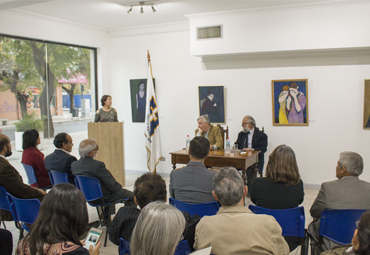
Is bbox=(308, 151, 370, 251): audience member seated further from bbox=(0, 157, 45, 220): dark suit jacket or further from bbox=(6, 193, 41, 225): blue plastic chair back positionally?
bbox=(0, 157, 45, 220): dark suit jacket

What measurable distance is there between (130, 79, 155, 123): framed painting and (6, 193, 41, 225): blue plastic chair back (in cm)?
461

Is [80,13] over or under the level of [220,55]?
A: over

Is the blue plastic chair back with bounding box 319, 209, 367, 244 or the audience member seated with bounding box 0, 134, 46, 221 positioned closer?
the blue plastic chair back with bounding box 319, 209, 367, 244

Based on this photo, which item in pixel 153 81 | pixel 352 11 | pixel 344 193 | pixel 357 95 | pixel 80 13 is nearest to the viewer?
pixel 344 193

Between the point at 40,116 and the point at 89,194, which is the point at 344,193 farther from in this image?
the point at 40,116

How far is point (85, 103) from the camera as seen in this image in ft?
25.3

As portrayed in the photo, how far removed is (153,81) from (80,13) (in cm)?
207

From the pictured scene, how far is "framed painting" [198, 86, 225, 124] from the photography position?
22.6 ft

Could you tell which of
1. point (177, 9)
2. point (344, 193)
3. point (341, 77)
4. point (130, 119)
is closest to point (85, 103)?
point (130, 119)

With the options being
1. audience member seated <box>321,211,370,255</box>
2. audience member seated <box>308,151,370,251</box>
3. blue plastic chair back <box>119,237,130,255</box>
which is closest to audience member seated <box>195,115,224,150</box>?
audience member seated <box>308,151,370,251</box>

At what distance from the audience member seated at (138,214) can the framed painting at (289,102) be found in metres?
4.53

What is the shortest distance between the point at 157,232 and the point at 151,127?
18.4ft

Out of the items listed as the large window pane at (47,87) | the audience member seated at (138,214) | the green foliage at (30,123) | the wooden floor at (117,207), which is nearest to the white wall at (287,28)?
the wooden floor at (117,207)

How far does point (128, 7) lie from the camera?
601 cm
